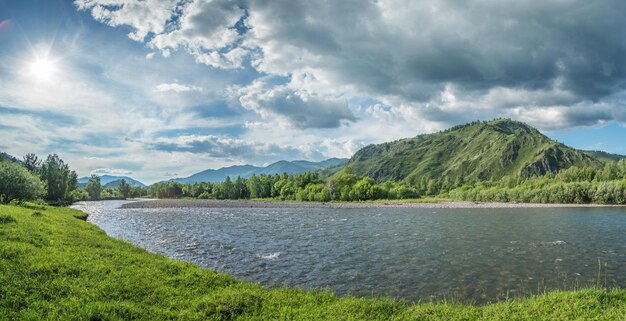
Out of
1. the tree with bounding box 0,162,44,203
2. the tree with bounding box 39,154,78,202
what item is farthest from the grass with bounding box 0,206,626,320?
the tree with bounding box 39,154,78,202

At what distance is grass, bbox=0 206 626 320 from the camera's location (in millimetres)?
15238

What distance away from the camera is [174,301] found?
1783 centimetres

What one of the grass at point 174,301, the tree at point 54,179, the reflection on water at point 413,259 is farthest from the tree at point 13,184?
the tree at point 54,179

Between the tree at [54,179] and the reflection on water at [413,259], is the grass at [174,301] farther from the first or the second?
the tree at [54,179]

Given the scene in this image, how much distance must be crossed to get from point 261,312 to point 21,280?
1167 centimetres

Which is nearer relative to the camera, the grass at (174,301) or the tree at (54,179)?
the grass at (174,301)

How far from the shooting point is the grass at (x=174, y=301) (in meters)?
15.2

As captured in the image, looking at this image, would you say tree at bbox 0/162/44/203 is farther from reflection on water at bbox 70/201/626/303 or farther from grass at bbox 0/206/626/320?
grass at bbox 0/206/626/320

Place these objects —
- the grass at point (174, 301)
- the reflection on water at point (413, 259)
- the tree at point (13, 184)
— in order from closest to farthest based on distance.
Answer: the grass at point (174, 301) < the reflection on water at point (413, 259) < the tree at point (13, 184)

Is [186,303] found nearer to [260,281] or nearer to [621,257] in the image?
[260,281]

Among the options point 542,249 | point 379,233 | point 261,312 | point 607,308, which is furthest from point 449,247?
point 261,312

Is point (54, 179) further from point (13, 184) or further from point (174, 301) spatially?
point (174, 301)

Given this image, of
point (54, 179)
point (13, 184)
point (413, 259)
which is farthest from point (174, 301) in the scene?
point (54, 179)

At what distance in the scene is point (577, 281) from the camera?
28141mm
